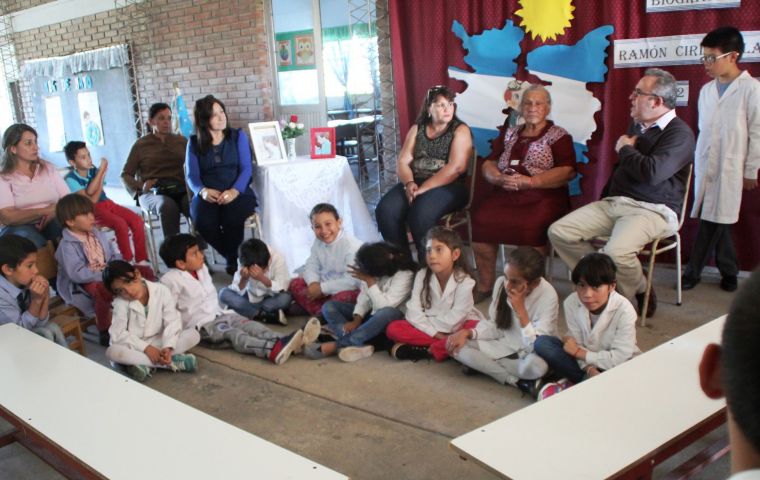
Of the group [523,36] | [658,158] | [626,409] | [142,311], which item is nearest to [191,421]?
[626,409]

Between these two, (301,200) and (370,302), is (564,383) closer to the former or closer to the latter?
(370,302)

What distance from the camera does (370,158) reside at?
580cm

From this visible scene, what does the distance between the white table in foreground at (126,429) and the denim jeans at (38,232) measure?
1726 mm

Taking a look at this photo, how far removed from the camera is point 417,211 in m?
4.04

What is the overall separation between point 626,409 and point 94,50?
25.4ft

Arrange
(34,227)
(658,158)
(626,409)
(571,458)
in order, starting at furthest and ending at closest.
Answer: (34,227)
(658,158)
(626,409)
(571,458)

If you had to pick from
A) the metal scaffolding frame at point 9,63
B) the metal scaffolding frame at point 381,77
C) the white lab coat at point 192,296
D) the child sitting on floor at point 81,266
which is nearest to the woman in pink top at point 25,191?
the child sitting on floor at point 81,266

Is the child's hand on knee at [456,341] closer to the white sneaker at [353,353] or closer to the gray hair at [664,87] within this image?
the white sneaker at [353,353]

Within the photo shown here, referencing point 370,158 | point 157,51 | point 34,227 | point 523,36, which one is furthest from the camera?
point 157,51

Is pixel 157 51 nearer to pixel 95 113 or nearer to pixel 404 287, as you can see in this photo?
pixel 95 113

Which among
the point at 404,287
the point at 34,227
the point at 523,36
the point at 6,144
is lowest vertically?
the point at 404,287

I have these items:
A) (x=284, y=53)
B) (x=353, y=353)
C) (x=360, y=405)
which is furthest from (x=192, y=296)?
(x=284, y=53)

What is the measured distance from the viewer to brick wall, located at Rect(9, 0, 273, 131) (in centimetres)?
607

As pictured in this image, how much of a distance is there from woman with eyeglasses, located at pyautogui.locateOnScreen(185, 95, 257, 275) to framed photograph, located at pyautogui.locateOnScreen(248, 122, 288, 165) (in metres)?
0.16
